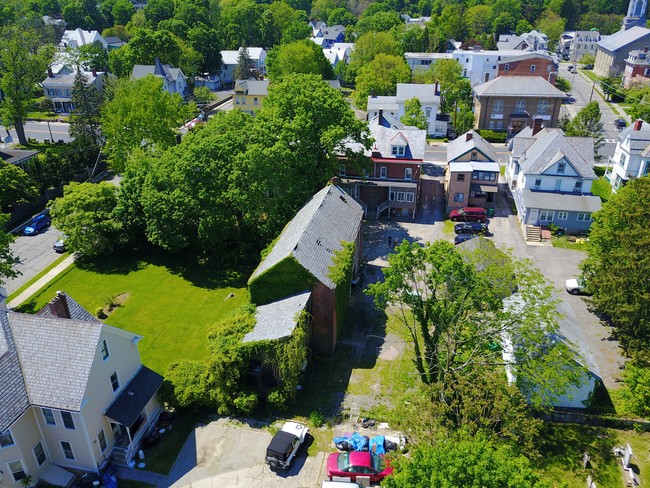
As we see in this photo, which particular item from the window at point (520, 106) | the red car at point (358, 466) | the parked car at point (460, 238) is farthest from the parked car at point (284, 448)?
the window at point (520, 106)

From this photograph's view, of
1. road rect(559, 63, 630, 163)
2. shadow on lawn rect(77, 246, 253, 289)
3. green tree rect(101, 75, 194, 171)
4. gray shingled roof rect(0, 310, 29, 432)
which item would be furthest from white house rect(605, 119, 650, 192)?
gray shingled roof rect(0, 310, 29, 432)

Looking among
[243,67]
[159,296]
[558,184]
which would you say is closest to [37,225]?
[159,296]

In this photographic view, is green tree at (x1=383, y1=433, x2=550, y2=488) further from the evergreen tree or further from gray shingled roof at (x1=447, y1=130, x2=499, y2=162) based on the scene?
the evergreen tree

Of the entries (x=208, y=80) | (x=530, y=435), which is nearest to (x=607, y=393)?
(x=530, y=435)

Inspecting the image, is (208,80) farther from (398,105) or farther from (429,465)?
(429,465)

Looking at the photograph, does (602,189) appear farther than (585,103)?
No

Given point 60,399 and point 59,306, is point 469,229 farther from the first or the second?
point 60,399
